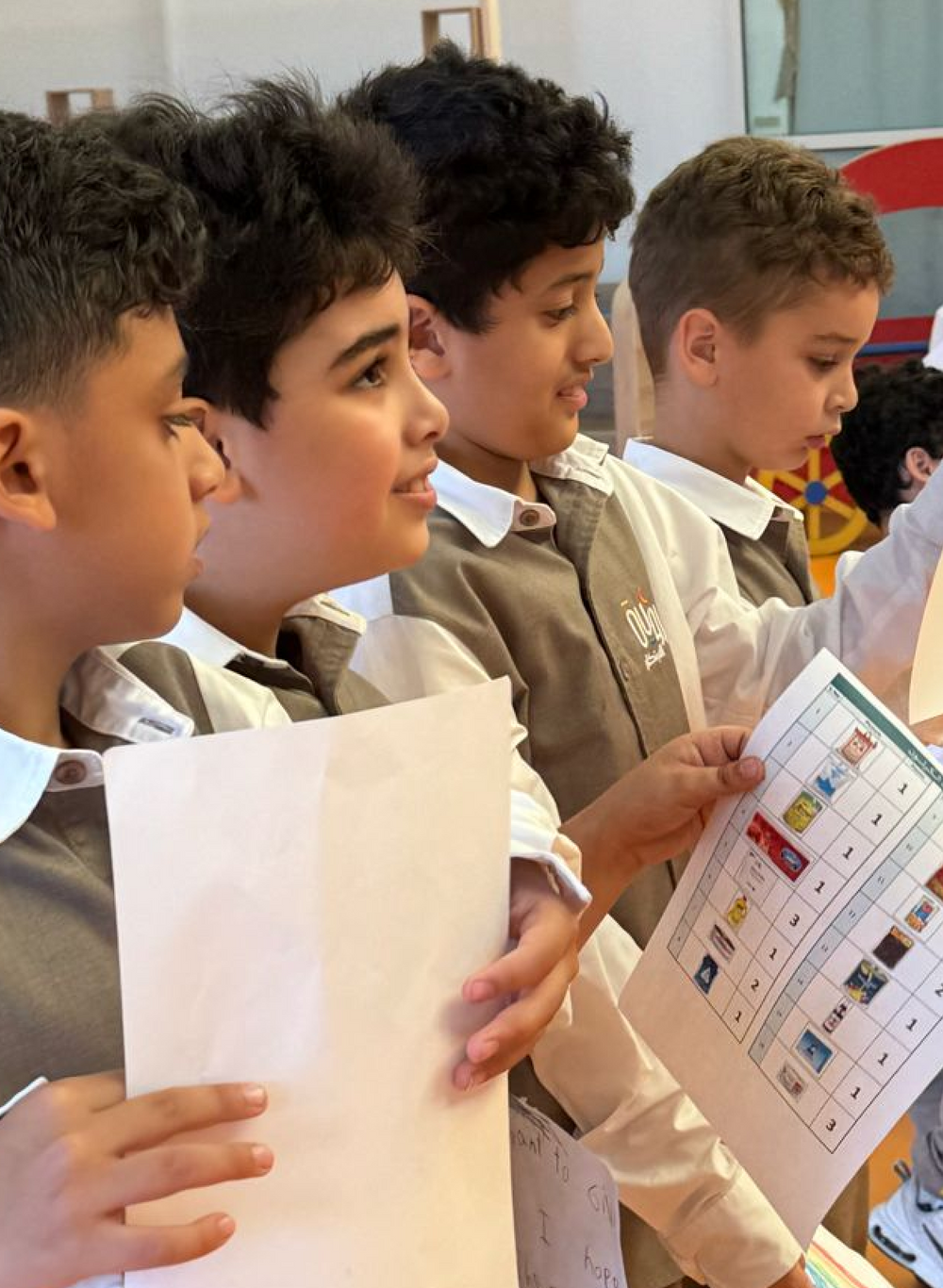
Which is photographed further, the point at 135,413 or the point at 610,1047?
the point at 610,1047

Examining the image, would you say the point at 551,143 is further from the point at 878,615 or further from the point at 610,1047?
the point at 610,1047

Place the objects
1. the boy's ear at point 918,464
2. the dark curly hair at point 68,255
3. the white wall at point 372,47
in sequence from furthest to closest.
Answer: the white wall at point 372,47, the boy's ear at point 918,464, the dark curly hair at point 68,255

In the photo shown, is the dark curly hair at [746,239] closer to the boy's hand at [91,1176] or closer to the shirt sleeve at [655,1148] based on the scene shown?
the shirt sleeve at [655,1148]

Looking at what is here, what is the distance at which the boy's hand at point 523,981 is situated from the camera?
697mm

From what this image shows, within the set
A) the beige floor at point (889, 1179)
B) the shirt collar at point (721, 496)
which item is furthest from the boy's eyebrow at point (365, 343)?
the beige floor at point (889, 1179)

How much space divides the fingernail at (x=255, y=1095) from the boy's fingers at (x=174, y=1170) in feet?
0.06

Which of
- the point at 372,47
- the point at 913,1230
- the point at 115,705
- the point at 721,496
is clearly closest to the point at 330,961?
the point at 115,705

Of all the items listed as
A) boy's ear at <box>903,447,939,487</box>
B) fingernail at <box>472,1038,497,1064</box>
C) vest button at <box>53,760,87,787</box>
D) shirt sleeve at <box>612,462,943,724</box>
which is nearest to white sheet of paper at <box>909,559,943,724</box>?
shirt sleeve at <box>612,462,943,724</box>

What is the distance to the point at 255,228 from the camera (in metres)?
0.90

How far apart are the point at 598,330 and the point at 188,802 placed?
2.17 feet

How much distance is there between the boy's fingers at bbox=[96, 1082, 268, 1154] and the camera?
1.91ft

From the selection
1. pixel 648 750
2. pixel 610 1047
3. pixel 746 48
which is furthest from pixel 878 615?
pixel 746 48

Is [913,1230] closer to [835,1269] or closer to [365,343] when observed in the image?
[835,1269]

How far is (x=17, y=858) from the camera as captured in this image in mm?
667
